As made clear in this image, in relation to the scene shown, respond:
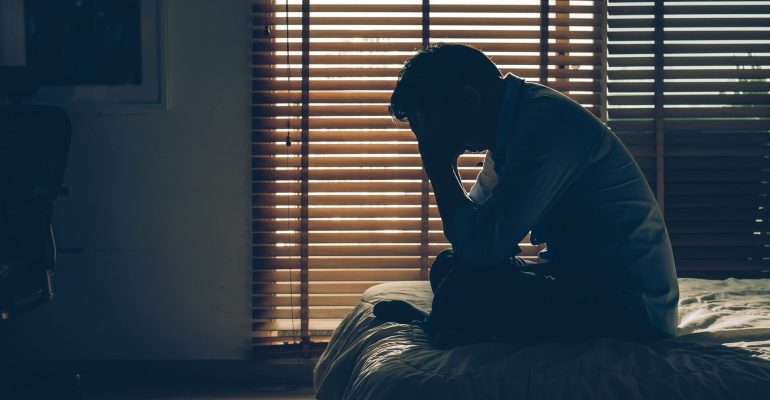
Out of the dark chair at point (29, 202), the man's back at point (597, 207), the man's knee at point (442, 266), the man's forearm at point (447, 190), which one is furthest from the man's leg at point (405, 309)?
the dark chair at point (29, 202)

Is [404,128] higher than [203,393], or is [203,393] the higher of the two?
[404,128]

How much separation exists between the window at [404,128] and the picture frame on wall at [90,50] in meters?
0.44

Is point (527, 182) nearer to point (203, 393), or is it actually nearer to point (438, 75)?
point (438, 75)

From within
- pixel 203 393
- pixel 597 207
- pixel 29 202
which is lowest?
pixel 203 393

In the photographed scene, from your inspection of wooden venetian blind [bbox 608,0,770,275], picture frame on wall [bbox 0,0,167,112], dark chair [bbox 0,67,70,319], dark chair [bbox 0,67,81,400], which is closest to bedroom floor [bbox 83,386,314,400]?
dark chair [bbox 0,67,81,400]

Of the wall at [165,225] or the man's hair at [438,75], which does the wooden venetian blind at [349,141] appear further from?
the man's hair at [438,75]

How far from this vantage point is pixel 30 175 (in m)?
2.70

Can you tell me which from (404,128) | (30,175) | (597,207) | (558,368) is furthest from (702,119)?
(30,175)

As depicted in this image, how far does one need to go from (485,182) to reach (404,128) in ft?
3.63

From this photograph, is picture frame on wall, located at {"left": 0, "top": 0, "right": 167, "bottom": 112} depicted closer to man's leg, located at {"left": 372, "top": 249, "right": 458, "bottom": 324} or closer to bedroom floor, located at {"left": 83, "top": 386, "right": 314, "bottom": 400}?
bedroom floor, located at {"left": 83, "top": 386, "right": 314, "bottom": 400}

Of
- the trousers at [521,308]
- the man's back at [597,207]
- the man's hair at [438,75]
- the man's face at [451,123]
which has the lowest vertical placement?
the trousers at [521,308]

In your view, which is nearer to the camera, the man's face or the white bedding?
the white bedding

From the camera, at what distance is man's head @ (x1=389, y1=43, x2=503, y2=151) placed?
5.25 feet

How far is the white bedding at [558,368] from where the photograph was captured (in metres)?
1.22
